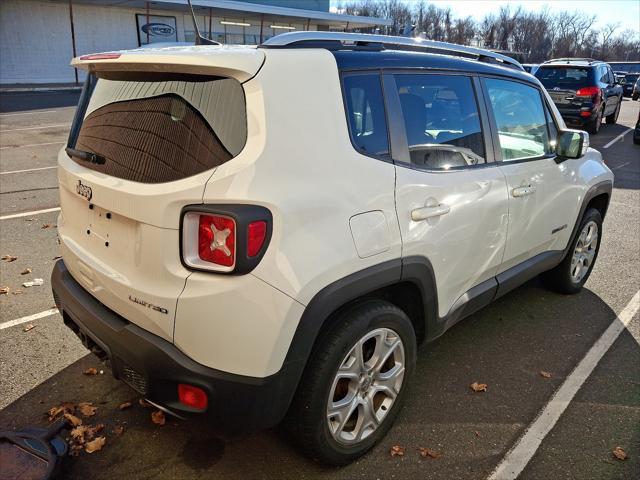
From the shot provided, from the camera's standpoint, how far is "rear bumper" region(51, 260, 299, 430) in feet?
6.54

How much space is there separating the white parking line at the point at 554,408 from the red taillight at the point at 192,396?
57.2 inches

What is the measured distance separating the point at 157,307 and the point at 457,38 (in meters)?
89.3

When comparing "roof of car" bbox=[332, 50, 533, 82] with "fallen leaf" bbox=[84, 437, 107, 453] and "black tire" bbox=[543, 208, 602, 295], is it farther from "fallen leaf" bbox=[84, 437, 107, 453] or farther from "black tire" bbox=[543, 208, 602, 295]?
"fallen leaf" bbox=[84, 437, 107, 453]

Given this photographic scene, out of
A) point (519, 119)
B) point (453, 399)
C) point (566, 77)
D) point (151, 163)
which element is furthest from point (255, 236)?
point (566, 77)

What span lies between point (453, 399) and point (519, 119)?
194 cm

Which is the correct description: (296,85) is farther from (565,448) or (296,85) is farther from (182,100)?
(565,448)

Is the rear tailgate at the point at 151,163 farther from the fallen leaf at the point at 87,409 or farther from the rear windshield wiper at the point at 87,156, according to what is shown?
the fallen leaf at the point at 87,409

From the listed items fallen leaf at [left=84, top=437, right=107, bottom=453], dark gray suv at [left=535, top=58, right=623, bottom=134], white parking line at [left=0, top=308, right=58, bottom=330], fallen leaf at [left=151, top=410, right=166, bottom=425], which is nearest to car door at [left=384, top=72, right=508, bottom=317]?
fallen leaf at [left=151, top=410, right=166, bottom=425]

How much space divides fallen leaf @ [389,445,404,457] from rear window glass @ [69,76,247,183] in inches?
67.0

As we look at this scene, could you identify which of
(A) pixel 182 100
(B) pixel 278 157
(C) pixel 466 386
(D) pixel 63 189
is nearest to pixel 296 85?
(B) pixel 278 157

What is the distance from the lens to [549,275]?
4500mm

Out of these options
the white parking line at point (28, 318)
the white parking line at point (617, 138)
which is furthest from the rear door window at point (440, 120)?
the white parking line at point (617, 138)

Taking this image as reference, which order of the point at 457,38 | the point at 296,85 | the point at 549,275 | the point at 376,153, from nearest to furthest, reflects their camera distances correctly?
1. the point at 296,85
2. the point at 376,153
3. the point at 549,275
4. the point at 457,38

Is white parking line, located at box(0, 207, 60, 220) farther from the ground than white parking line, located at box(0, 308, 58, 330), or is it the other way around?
white parking line, located at box(0, 308, 58, 330)
